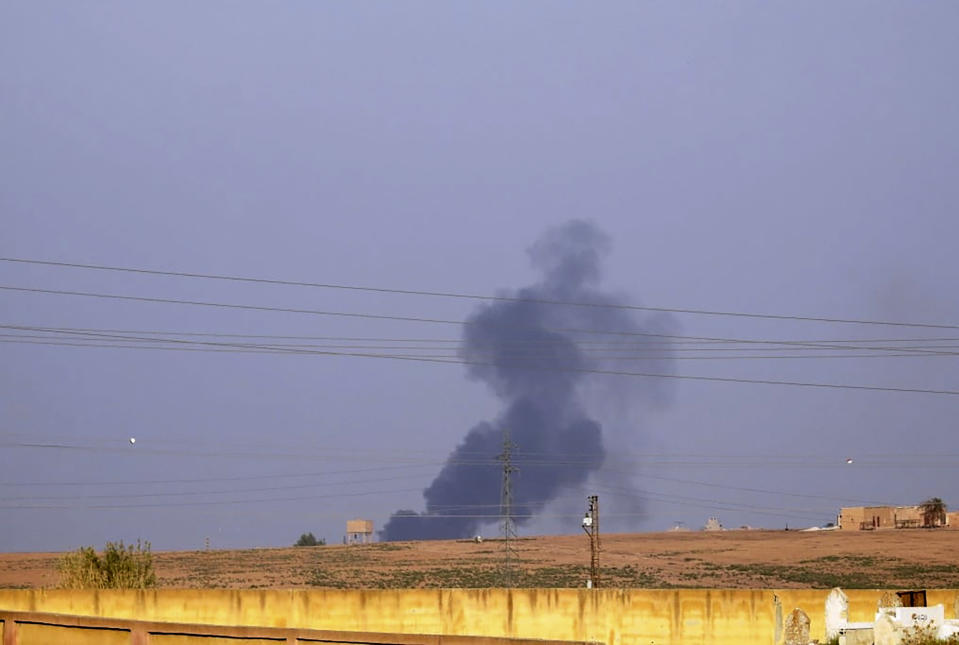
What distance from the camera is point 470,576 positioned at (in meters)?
94.6

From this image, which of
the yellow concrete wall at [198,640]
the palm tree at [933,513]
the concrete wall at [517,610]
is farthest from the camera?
the palm tree at [933,513]

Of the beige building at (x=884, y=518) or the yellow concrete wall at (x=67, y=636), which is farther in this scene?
the beige building at (x=884, y=518)

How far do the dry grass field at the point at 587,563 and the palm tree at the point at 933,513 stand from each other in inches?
343

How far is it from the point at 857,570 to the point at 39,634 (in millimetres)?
86868

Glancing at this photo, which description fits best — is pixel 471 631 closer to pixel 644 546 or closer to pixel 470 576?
pixel 470 576

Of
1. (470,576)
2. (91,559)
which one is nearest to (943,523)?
(470,576)

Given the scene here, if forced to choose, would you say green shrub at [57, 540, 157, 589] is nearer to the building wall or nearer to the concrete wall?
the concrete wall

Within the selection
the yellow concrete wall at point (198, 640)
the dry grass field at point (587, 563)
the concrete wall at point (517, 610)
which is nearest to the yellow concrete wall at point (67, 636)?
the yellow concrete wall at point (198, 640)

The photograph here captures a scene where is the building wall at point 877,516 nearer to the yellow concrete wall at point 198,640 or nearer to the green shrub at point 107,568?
the green shrub at point 107,568

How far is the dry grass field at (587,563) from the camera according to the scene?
9112 centimetres

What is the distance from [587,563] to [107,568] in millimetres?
68274

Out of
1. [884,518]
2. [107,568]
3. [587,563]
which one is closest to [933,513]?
[884,518]

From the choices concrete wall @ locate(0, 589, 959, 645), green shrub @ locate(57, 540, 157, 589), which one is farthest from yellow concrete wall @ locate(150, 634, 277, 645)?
green shrub @ locate(57, 540, 157, 589)

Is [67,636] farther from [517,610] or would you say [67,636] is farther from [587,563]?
[587,563]
